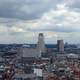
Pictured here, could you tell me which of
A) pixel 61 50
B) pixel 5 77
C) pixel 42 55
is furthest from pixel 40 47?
pixel 5 77

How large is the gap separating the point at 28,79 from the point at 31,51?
160ft

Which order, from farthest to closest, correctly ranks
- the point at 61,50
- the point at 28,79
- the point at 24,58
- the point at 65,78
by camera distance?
1. the point at 61,50
2. the point at 24,58
3. the point at 65,78
4. the point at 28,79

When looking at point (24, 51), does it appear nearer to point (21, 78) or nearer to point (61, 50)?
point (61, 50)

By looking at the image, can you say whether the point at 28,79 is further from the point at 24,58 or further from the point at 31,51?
the point at 31,51

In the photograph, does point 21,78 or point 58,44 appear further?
point 58,44

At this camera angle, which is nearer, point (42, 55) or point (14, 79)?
point (14, 79)

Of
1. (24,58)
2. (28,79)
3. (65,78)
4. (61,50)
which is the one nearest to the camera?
(28,79)

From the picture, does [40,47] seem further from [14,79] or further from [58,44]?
[14,79]

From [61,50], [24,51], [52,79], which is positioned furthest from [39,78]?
[61,50]

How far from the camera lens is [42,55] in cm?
8612

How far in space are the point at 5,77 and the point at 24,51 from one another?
44.7 m

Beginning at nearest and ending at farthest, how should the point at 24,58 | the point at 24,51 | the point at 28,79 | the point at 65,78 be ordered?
the point at 28,79
the point at 65,78
the point at 24,58
the point at 24,51

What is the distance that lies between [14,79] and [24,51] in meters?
46.7

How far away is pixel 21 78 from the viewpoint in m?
37.2
